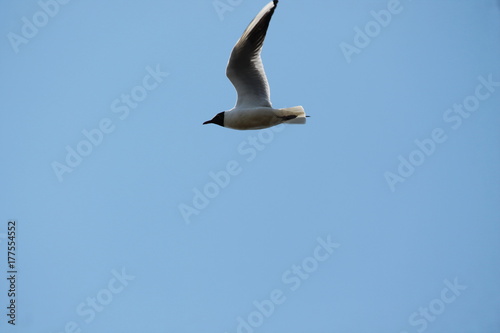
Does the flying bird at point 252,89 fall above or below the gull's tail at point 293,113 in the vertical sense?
above

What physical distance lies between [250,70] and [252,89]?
19 cm

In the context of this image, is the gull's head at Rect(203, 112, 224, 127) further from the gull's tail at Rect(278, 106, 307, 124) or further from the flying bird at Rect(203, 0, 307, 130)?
the gull's tail at Rect(278, 106, 307, 124)

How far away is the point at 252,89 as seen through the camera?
286 inches

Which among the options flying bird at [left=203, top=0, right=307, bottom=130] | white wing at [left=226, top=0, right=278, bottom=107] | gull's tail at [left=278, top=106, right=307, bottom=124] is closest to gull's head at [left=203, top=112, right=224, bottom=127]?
flying bird at [left=203, top=0, right=307, bottom=130]

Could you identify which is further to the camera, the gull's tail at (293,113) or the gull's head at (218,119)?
the gull's head at (218,119)

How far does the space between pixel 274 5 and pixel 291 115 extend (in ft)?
3.35

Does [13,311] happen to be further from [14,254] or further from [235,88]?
[235,88]

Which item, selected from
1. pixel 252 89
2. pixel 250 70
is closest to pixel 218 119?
pixel 252 89

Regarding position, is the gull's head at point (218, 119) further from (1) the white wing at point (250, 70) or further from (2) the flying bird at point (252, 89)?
(1) the white wing at point (250, 70)

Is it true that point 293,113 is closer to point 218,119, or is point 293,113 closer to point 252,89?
point 252,89

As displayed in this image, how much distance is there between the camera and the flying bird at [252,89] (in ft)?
22.9

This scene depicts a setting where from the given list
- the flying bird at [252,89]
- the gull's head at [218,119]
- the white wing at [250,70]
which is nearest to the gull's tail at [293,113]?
the flying bird at [252,89]

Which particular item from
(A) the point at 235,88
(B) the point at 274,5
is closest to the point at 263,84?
(A) the point at 235,88

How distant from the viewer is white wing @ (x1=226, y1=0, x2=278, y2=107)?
700 cm
